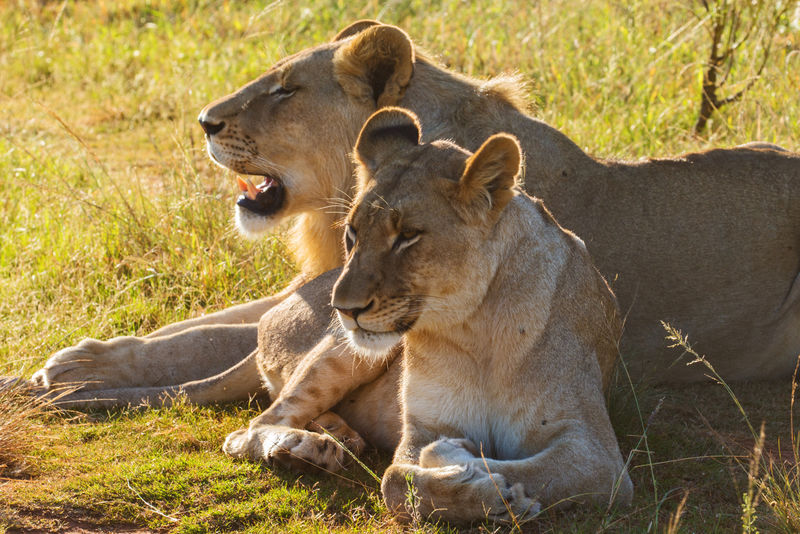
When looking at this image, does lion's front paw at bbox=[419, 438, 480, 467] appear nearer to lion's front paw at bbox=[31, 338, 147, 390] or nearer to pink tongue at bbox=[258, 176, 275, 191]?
lion's front paw at bbox=[31, 338, 147, 390]

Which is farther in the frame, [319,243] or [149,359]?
[319,243]

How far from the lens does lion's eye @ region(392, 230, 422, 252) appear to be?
11.3ft

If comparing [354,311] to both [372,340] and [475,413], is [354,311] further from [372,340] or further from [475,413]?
[475,413]

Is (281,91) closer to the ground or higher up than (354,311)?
higher up

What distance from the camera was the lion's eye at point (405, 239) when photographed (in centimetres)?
345

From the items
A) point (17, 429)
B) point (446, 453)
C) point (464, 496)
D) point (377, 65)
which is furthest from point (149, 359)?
point (464, 496)

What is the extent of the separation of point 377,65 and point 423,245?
1.80 m

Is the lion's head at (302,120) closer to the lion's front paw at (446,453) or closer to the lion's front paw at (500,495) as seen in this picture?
the lion's front paw at (446,453)

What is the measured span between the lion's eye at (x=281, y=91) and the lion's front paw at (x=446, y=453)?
2.16m

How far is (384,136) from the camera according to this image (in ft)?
12.7

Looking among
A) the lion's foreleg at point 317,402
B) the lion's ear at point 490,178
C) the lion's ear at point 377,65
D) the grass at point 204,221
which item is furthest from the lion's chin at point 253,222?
the lion's ear at point 490,178

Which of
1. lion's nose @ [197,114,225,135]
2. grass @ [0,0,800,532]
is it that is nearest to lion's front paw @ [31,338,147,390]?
grass @ [0,0,800,532]

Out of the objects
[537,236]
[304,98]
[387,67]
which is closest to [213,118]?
[304,98]

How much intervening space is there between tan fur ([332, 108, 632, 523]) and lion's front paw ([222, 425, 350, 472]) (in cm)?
41
